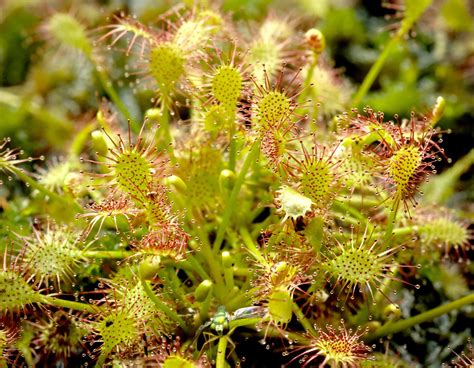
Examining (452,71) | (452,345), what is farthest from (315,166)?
(452,71)

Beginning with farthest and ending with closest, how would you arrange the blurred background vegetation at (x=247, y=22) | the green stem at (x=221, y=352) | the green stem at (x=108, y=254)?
1. the blurred background vegetation at (x=247, y=22)
2. the green stem at (x=108, y=254)
3. the green stem at (x=221, y=352)

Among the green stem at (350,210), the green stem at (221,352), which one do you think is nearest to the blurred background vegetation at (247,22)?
the green stem at (350,210)

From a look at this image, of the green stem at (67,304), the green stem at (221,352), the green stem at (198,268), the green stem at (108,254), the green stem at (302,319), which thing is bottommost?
the green stem at (67,304)

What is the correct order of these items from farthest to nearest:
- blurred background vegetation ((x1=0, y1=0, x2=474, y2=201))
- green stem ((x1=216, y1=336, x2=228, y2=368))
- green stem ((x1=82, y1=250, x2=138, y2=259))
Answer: blurred background vegetation ((x1=0, y1=0, x2=474, y2=201)) → green stem ((x1=82, y1=250, x2=138, y2=259)) → green stem ((x1=216, y1=336, x2=228, y2=368))

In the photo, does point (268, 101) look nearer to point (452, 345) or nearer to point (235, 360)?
point (235, 360)

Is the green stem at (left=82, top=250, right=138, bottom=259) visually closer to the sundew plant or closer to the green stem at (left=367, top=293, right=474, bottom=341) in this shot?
the sundew plant

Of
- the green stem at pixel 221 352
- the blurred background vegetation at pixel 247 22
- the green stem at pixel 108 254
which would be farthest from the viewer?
the blurred background vegetation at pixel 247 22

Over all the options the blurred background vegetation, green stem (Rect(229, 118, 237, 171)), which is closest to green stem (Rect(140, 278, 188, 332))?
green stem (Rect(229, 118, 237, 171))

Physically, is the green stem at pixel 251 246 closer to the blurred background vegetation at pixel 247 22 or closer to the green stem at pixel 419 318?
the green stem at pixel 419 318
